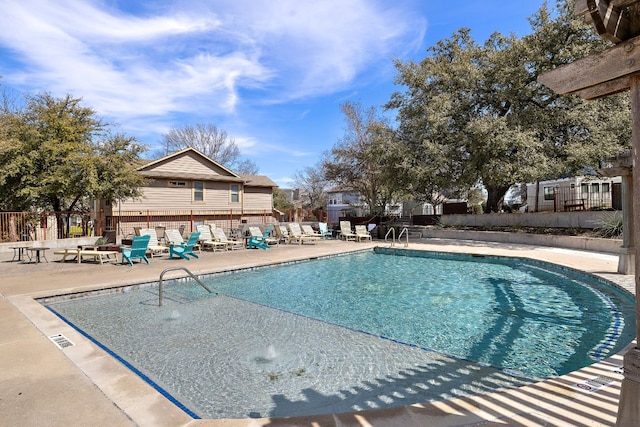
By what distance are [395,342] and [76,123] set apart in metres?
19.7

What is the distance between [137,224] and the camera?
2077cm

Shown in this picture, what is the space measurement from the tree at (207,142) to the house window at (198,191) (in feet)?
55.5

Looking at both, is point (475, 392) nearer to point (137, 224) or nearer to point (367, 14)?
point (367, 14)

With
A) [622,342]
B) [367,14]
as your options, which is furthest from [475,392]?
[367,14]

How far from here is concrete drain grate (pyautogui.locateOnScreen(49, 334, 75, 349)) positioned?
4.44m

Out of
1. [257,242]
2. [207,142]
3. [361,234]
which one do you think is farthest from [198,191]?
[207,142]

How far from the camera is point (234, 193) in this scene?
25.3 meters

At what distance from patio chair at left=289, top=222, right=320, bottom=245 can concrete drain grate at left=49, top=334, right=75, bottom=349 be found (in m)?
13.6

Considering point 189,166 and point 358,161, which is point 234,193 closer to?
point 189,166

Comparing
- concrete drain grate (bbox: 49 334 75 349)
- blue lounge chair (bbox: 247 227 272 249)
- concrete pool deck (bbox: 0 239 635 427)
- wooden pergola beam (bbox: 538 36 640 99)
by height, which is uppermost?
wooden pergola beam (bbox: 538 36 640 99)

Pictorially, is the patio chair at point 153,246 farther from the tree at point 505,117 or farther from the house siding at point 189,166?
the tree at point 505,117

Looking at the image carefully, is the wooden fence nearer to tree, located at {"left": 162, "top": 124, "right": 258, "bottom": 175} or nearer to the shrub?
tree, located at {"left": 162, "top": 124, "right": 258, "bottom": 175}

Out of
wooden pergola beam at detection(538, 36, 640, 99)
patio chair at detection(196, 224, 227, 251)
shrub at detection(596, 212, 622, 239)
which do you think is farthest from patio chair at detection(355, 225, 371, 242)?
wooden pergola beam at detection(538, 36, 640, 99)

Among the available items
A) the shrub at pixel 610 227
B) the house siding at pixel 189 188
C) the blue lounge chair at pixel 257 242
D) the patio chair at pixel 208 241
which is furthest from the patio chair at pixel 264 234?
the shrub at pixel 610 227
